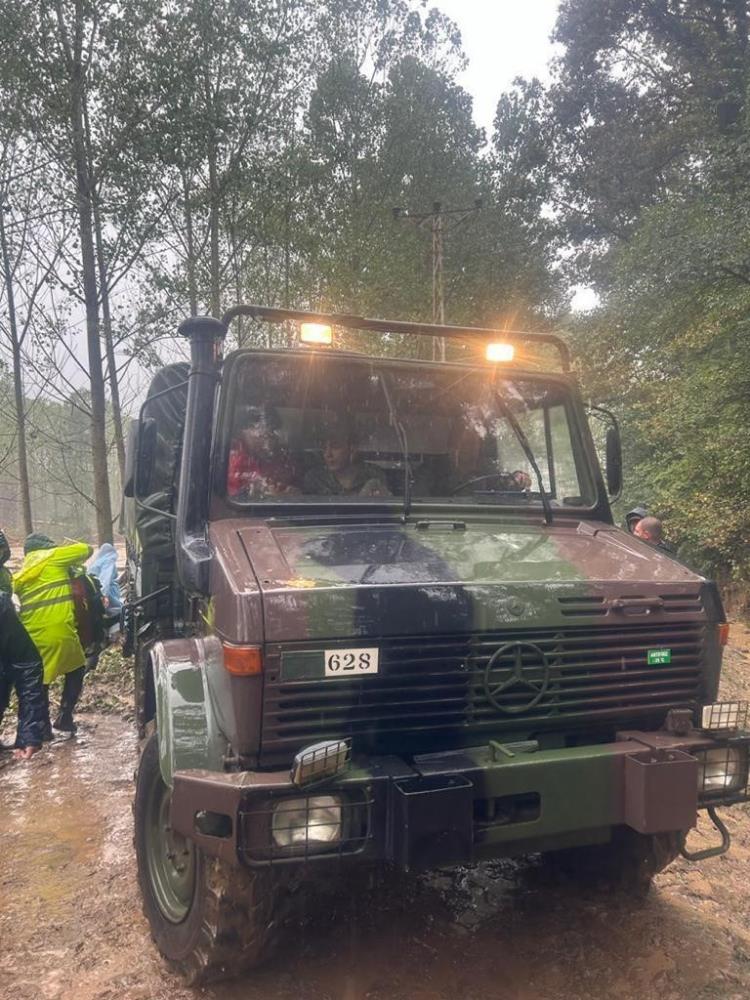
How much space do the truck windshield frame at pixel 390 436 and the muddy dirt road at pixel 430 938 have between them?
1.79 metres

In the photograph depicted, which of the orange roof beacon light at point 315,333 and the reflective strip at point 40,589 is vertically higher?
the orange roof beacon light at point 315,333

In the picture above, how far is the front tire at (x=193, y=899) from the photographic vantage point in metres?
2.62

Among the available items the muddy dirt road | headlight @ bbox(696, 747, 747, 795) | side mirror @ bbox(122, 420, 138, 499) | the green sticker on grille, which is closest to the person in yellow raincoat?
the muddy dirt road

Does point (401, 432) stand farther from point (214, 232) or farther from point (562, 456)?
point (214, 232)

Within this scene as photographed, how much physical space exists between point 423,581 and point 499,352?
1.66 meters

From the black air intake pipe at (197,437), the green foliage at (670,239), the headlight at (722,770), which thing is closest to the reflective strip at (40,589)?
the black air intake pipe at (197,437)

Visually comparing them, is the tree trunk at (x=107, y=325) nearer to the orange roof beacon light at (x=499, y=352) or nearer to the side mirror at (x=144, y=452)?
the side mirror at (x=144, y=452)

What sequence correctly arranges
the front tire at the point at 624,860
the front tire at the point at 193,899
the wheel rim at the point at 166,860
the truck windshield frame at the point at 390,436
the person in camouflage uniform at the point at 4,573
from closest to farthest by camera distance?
the front tire at the point at 193,899 < the wheel rim at the point at 166,860 < the front tire at the point at 624,860 < the truck windshield frame at the point at 390,436 < the person in camouflage uniform at the point at 4,573

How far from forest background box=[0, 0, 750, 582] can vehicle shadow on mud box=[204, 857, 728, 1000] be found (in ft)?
17.3

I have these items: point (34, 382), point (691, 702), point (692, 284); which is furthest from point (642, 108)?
point (691, 702)

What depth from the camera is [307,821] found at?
2.41 m

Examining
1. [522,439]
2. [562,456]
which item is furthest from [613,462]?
[522,439]

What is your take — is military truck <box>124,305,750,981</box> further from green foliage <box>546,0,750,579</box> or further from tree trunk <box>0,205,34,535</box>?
tree trunk <box>0,205,34,535</box>

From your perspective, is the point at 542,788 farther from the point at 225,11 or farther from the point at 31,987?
the point at 225,11
